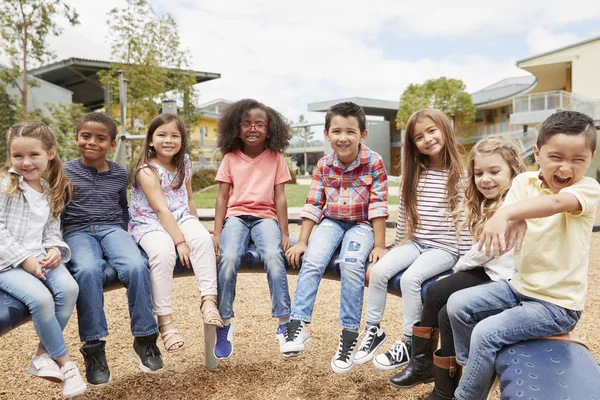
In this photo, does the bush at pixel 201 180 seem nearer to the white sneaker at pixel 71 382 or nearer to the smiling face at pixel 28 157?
the smiling face at pixel 28 157

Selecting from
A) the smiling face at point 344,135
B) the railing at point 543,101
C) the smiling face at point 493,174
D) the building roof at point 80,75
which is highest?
the building roof at point 80,75

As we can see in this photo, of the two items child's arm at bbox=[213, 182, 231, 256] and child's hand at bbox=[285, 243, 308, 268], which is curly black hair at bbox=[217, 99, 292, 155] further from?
child's hand at bbox=[285, 243, 308, 268]

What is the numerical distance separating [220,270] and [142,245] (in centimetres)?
41

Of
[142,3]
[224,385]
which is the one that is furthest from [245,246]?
[142,3]

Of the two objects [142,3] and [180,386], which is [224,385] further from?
[142,3]

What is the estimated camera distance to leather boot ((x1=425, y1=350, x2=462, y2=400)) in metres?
1.95

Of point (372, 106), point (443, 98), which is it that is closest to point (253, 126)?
point (443, 98)

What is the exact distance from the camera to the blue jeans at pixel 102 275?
2137mm

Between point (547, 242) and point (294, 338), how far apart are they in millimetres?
1175

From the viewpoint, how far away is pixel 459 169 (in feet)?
8.21

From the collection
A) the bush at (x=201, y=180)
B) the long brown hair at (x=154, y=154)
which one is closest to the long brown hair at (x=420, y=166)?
the long brown hair at (x=154, y=154)

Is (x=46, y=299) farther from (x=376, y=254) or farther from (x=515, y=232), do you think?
(x=515, y=232)

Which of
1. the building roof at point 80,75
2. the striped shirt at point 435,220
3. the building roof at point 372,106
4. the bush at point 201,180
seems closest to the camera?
the striped shirt at point 435,220

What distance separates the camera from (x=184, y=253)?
96.5 inches
